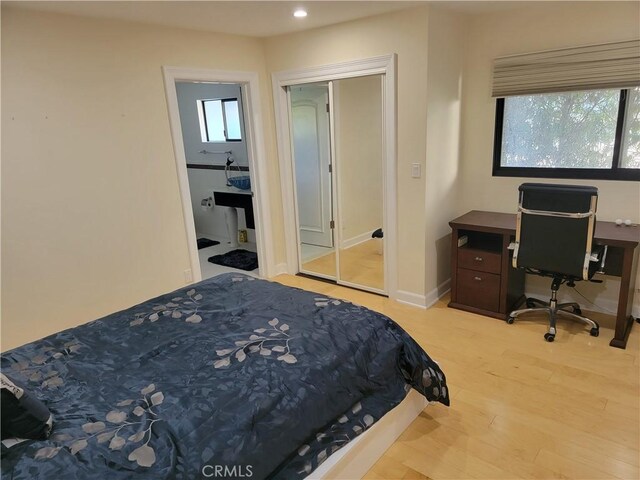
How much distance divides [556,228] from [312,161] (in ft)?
7.93

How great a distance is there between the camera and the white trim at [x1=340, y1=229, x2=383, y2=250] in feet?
14.3

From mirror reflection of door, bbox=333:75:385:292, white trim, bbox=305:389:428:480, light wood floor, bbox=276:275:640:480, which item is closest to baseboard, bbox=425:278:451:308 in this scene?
light wood floor, bbox=276:275:640:480

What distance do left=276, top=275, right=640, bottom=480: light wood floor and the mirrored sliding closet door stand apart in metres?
1.22

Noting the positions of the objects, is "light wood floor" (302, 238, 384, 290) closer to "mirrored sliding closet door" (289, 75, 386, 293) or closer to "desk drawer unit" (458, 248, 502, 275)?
"mirrored sliding closet door" (289, 75, 386, 293)

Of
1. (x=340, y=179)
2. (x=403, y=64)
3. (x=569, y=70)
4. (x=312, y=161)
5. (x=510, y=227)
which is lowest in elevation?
(x=510, y=227)

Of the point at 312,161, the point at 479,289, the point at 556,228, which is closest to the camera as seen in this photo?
the point at 556,228

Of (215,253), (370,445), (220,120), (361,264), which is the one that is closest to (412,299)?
(361,264)

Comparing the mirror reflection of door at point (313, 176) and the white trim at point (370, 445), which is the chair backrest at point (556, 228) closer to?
the white trim at point (370, 445)

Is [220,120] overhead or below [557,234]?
overhead

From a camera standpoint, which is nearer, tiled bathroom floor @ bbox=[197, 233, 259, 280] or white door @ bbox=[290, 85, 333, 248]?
white door @ bbox=[290, 85, 333, 248]

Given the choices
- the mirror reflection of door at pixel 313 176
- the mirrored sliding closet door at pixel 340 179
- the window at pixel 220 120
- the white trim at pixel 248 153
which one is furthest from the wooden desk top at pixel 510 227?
the window at pixel 220 120

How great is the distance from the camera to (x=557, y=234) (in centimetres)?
284

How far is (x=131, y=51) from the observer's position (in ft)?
10.4

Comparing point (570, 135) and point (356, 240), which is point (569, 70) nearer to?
point (570, 135)
